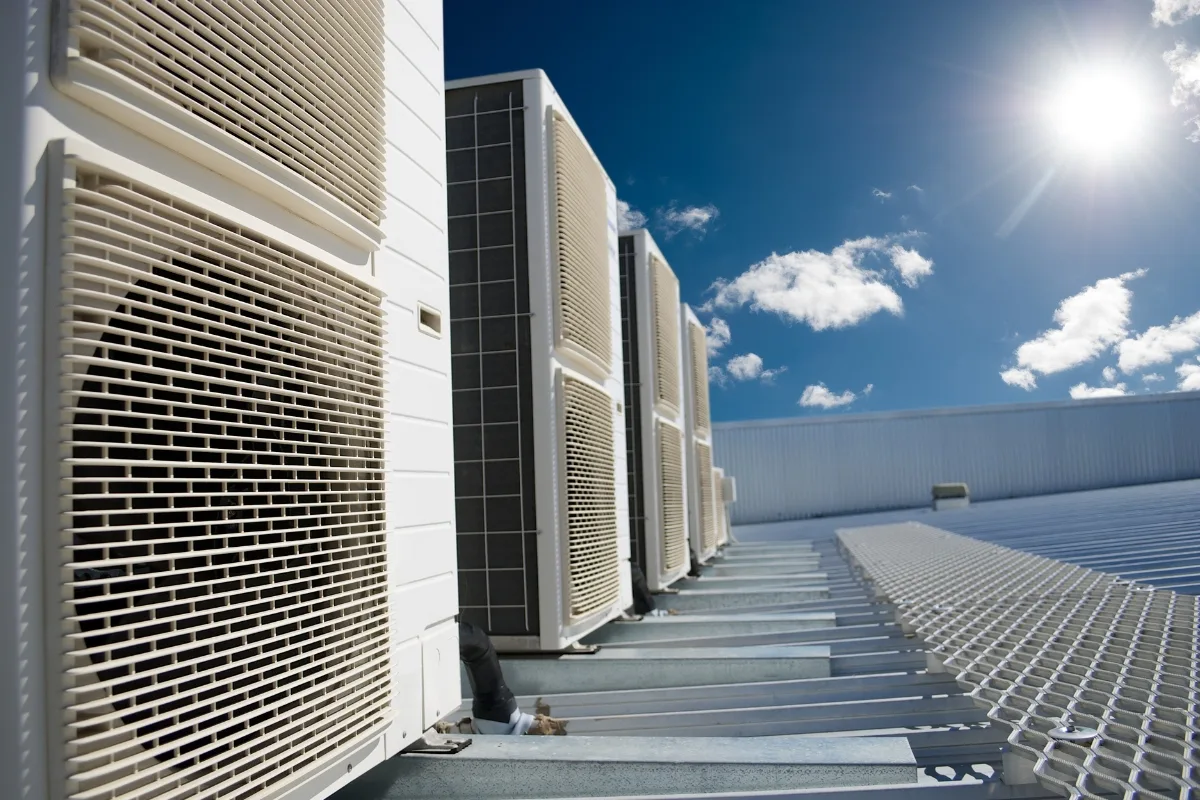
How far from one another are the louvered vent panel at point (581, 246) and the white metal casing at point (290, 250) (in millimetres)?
1412

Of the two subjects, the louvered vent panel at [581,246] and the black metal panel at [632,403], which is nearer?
the louvered vent panel at [581,246]

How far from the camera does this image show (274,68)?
1957 millimetres

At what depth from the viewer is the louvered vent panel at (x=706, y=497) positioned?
10.3 m

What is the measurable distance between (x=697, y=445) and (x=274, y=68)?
864cm

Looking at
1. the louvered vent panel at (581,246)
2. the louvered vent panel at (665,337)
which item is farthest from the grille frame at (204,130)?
the louvered vent panel at (665,337)

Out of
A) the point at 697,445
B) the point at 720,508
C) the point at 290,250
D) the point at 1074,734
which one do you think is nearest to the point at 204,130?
the point at 290,250

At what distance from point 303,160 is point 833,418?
71.0 ft

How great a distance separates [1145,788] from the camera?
1900 millimetres

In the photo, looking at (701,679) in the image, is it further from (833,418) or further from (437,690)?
(833,418)

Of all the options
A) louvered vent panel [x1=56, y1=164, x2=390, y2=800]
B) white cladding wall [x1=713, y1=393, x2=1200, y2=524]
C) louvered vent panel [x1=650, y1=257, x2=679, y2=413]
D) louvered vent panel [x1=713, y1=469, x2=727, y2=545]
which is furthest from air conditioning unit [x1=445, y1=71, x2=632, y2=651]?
white cladding wall [x1=713, y1=393, x2=1200, y2=524]

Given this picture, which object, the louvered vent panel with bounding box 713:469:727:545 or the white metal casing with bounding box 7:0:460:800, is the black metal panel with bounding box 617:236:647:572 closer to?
the white metal casing with bounding box 7:0:460:800

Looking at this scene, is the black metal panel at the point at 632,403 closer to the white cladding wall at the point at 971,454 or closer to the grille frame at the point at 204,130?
the grille frame at the point at 204,130

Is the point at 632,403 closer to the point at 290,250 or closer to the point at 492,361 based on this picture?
the point at 492,361

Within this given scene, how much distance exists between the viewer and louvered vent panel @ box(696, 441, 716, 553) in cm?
1027
